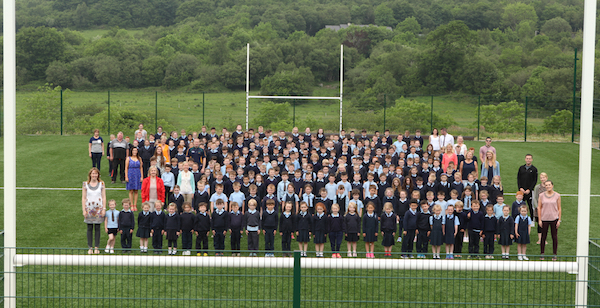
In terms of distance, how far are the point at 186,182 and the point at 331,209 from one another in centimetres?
341

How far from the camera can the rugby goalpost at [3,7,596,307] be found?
5.78 m

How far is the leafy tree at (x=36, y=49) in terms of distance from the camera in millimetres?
54906

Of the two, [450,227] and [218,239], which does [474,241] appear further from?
[218,239]

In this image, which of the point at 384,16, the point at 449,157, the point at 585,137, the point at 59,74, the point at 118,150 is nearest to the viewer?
the point at 585,137

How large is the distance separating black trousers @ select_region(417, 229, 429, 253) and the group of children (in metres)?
0.02

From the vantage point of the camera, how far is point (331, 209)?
11141 mm

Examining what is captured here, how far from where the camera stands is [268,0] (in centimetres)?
7206

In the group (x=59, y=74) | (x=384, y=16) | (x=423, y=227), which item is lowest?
(x=423, y=227)

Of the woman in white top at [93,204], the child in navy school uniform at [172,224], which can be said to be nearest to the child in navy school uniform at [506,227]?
the child in navy school uniform at [172,224]

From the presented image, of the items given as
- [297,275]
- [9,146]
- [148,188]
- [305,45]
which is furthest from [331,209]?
[305,45]

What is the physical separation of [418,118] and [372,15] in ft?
140

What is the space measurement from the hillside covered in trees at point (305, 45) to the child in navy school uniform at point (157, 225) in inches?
1361

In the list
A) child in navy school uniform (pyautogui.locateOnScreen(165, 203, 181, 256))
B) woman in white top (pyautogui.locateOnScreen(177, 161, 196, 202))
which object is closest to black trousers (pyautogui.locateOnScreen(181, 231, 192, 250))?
child in navy school uniform (pyautogui.locateOnScreen(165, 203, 181, 256))

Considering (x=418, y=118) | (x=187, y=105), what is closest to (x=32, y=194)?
(x=418, y=118)
